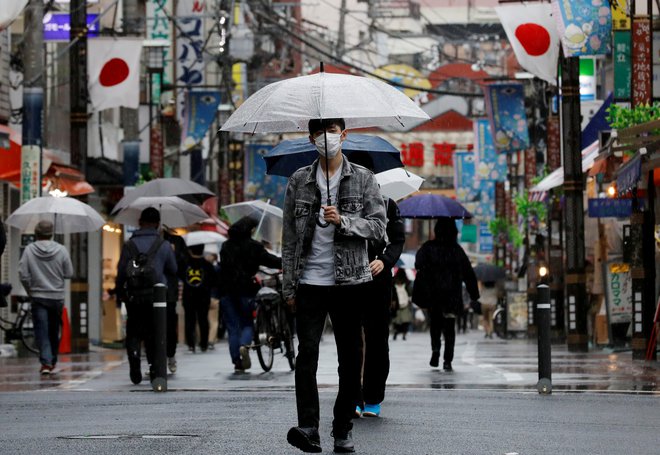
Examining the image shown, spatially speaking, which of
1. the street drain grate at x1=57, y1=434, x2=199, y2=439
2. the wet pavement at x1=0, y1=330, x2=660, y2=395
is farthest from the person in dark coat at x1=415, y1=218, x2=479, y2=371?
the street drain grate at x1=57, y1=434, x2=199, y2=439

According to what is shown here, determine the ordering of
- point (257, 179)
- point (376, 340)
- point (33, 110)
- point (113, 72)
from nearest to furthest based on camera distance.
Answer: point (376, 340) → point (33, 110) → point (113, 72) → point (257, 179)

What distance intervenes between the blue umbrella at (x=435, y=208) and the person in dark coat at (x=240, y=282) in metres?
1.92

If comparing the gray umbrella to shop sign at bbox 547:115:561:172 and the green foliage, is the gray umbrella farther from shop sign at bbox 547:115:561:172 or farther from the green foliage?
shop sign at bbox 547:115:561:172

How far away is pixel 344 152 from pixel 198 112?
Answer: 2847cm

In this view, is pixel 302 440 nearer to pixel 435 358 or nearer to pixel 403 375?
pixel 403 375

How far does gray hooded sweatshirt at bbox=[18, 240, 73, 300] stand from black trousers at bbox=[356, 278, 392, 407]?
7984mm

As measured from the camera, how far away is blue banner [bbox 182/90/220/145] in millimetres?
40500

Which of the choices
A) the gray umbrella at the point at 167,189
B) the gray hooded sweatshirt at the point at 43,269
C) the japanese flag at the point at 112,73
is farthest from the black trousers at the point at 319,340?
the japanese flag at the point at 112,73

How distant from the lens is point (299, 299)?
872 cm

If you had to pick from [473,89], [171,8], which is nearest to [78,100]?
[171,8]

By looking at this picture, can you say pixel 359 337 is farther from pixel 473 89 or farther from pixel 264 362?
pixel 473 89

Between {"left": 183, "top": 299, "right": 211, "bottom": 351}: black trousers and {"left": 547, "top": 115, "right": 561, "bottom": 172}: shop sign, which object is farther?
{"left": 547, "top": 115, "right": 561, "bottom": 172}: shop sign

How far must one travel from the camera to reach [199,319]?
2889 centimetres

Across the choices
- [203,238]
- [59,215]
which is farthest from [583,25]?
[203,238]
